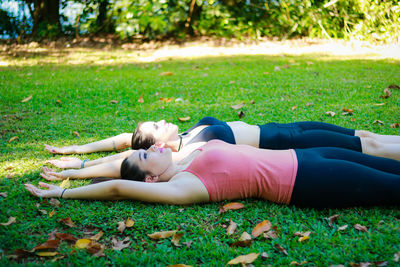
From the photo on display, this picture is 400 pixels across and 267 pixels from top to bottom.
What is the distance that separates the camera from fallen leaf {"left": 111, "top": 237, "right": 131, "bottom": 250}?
2.37 meters

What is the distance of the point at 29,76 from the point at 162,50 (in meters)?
4.11

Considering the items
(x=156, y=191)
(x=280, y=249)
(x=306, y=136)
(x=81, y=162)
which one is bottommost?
(x=280, y=249)

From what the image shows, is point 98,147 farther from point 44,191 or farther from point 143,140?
point 44,191

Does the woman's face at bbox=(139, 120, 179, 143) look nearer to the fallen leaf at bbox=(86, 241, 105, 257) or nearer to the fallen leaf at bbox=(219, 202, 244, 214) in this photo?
the fallen leaf at bbox=(219, 202, 244, 214)

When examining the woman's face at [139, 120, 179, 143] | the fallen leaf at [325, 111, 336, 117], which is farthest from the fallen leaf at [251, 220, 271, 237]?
the fallen leaf at [325, 111, 336, 117]

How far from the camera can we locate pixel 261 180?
9.01 feet

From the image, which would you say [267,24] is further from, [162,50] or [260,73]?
[260,73]

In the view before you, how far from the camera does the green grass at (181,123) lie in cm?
230

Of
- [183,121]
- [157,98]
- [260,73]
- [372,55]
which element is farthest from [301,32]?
[183,121]

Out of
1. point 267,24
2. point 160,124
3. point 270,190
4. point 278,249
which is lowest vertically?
point 278,249

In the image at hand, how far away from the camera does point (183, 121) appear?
4977mm

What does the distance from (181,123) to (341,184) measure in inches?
109

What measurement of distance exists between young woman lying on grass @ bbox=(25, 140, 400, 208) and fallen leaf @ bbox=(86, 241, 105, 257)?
0.51 meters

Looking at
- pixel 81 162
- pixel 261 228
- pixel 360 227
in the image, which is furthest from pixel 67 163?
pixel 360 227
